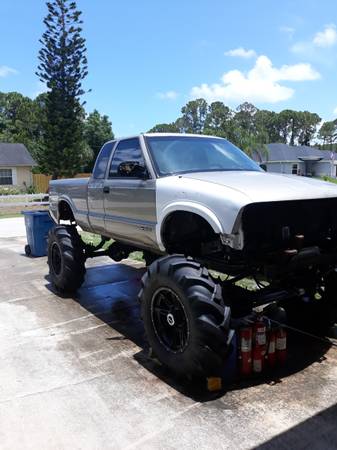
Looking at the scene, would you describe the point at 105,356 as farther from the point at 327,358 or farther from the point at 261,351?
the point at 327,358

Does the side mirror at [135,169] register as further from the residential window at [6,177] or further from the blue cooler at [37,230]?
the residential window at [6,177]

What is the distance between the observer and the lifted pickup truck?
368 cm

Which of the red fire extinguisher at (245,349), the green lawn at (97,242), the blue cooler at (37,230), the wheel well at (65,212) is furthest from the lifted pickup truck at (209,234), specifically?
the blue cooler at (37,230)

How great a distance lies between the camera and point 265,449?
2.93 meters

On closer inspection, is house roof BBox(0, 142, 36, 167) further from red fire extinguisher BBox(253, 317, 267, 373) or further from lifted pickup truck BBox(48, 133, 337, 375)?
red fire extinguisher BBox(253, 317, 267, 373)

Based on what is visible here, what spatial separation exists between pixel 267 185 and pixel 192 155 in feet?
4.28

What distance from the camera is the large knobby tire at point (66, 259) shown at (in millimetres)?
6500

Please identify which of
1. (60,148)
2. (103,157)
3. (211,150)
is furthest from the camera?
(60,148)

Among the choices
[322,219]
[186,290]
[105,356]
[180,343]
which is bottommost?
[105,356]

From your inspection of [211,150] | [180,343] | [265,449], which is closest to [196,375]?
[180,343]

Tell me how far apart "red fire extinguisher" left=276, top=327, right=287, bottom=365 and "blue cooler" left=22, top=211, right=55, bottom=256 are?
7.19 meters

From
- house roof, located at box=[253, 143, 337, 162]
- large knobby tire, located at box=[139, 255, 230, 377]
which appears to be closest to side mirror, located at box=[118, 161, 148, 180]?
large knobby tire, located at box=[139, 255, 230, 377]

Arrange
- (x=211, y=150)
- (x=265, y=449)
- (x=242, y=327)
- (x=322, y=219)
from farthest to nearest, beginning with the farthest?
(x=211, y=150), (x=322, y=219), (x=242, y=327), (x=265, y=449)

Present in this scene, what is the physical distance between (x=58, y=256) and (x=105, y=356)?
2.77 meters
